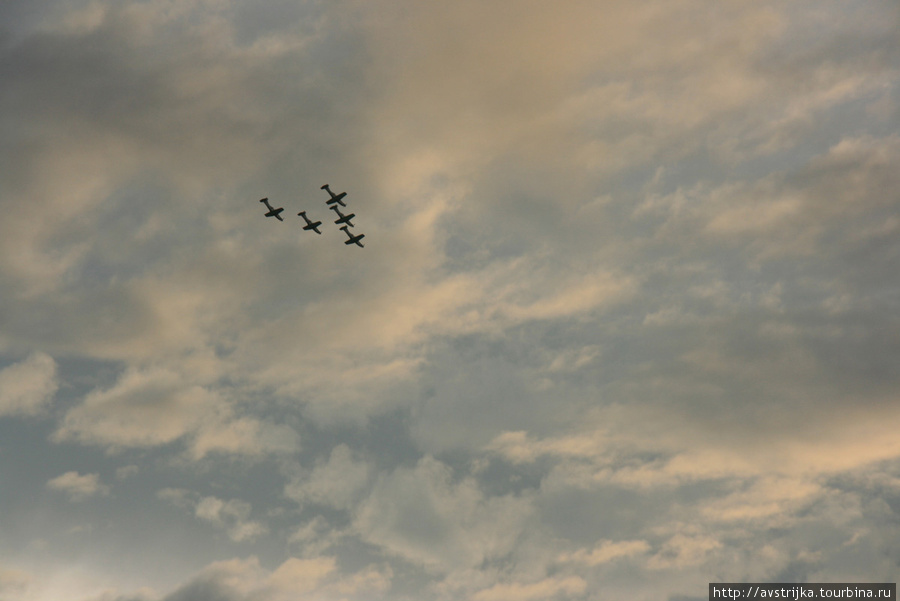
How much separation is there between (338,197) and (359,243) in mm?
19175

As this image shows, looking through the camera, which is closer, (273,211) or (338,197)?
(338,197)

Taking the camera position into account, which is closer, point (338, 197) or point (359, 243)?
point (338, 197)

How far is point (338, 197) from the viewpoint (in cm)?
14638

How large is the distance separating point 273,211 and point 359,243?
26356mm

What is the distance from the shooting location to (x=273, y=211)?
6270 inches

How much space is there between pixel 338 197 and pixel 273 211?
25.2 metres

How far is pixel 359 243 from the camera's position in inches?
6378
